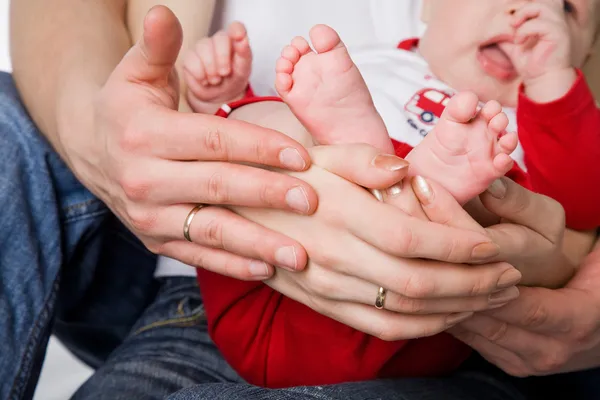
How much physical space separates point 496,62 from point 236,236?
48 cm

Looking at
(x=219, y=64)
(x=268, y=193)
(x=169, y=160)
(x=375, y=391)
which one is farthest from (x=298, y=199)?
(x=219, y=64)

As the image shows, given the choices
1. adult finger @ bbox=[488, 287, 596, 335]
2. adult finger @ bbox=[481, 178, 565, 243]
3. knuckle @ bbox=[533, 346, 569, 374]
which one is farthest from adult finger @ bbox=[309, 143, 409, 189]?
knuckle @ bbox=[533, 346, 569, 374]

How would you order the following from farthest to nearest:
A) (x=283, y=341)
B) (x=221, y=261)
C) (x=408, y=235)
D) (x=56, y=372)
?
(x=56, y=372), (x=283, y=341), (x=221, y=261), (x=408, y=235)

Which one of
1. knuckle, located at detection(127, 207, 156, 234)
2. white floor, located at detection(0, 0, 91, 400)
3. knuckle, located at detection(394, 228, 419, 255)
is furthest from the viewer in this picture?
white floor, located at detection(0, 0, 91, 400)

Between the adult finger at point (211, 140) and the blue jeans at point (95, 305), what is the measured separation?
213mm

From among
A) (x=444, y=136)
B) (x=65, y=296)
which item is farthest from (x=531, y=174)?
(x=65, y=296)

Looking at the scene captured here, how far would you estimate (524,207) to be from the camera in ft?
1.86

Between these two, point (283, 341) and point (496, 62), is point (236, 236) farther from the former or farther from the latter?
point (496, 62)

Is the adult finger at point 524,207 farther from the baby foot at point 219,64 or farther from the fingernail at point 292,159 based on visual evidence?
the baby foot at point 219,64

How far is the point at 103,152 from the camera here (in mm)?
623

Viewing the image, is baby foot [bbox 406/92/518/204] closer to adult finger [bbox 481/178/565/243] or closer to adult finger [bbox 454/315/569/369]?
adult finger [bbox 481/178/565/243]

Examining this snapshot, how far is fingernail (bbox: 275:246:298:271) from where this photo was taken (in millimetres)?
530

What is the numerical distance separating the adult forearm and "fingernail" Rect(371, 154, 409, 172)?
0.33m

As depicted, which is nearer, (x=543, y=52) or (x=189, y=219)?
(x=189, y=219)
